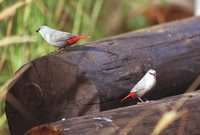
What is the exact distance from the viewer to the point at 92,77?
3.34 metres

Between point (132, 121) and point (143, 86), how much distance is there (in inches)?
20.4

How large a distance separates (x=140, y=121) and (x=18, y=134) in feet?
3.02

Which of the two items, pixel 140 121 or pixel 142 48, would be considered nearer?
pixel 140 121

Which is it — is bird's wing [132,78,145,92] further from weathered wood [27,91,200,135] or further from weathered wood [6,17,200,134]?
weathered wood [27,91,200,135]

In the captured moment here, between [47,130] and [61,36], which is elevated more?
[61,36]

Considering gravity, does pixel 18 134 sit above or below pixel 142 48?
below

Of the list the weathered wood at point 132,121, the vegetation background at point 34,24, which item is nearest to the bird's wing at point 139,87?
the weathered wood at point 132,121

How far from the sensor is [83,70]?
3.34 metres

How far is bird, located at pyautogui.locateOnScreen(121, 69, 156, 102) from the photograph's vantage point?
337cm

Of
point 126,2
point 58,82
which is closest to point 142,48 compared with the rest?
point 58,82

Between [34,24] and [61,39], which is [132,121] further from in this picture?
[34,24]

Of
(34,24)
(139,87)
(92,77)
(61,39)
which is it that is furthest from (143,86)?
(34,24)

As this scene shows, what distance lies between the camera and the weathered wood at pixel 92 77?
336 centimetres

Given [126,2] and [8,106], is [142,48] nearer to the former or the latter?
[8,106]
